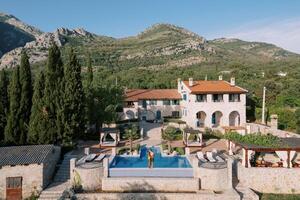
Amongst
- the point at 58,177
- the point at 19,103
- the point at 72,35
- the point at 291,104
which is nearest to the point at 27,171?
the point at 58,177

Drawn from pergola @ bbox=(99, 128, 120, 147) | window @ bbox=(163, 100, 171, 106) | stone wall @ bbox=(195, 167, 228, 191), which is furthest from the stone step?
window @ bbox=(163, 100, 171, 106)

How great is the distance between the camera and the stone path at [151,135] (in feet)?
107

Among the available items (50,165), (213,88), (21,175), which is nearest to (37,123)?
(50,165)

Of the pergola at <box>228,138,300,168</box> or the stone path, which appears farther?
the stone path

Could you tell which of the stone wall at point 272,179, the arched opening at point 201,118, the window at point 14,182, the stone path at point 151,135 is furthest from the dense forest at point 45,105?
the arched opening at point 201,118

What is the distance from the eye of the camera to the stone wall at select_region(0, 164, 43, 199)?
20469 millimetres

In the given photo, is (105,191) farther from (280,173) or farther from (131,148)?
(280,173)

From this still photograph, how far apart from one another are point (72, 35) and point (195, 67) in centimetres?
7328

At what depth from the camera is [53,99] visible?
1110 inches

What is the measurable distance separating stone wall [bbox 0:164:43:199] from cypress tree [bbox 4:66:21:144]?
24.8 ft

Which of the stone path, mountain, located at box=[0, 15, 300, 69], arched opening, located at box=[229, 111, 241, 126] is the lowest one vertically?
the stone path

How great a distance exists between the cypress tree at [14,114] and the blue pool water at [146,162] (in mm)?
9634

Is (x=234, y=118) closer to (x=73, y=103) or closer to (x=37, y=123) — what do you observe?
(x=73, y=103)

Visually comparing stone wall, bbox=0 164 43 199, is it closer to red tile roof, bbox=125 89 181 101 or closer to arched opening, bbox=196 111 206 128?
arched opening, bbox=196 111 206 128
